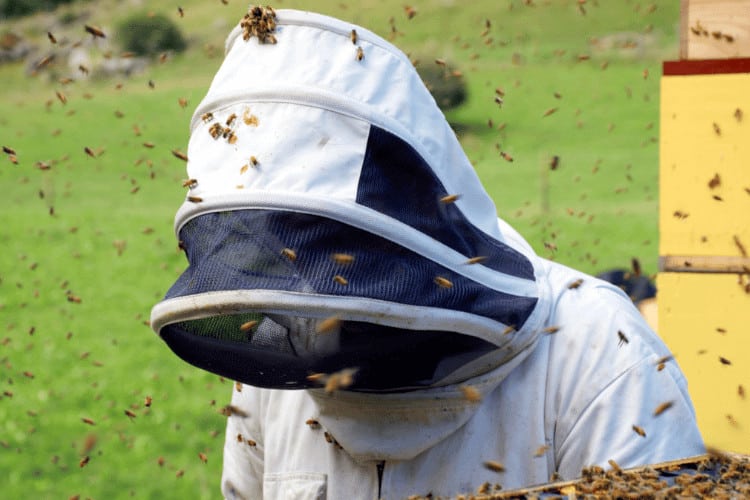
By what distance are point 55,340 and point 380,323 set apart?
934 cm

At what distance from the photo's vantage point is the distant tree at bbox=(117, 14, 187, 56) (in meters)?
31.3

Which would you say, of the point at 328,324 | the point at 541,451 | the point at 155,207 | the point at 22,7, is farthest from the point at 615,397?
the point at 22,7

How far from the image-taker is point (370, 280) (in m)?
1.85

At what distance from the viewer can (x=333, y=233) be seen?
1855 millimetres

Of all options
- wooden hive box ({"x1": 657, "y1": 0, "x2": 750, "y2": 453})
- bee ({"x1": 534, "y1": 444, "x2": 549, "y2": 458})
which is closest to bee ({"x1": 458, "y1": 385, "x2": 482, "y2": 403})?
bee ({"x1": 534, "y1": 444, "x2": 549, "y2": 458})

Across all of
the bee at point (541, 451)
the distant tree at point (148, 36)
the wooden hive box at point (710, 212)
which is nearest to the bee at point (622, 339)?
the bee at point (541, 451)

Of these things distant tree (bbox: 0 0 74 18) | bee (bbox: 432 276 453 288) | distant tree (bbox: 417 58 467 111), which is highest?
distant tree (bbox: 0 0 74 18)

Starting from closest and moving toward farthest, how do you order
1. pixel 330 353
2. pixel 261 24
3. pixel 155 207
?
pixel 330 353 → pixel 261 24 → pixel 155 207

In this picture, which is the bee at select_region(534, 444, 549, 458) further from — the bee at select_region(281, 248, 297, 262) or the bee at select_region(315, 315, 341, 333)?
the bee at select_region(281, 248, 297, 262)

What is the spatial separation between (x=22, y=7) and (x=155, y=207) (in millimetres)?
30401

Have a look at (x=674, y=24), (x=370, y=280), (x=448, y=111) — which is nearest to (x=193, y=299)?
(x=370, y=280)

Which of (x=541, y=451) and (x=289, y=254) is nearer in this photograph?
(x=289, y=254)

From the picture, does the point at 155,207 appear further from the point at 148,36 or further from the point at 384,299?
the point at 148,36

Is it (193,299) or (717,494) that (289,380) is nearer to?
(193,299)
